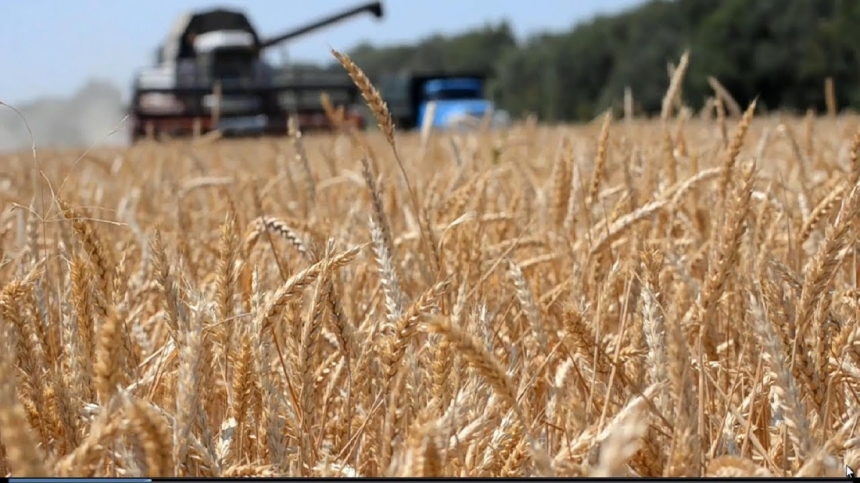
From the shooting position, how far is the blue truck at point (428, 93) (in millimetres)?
21250

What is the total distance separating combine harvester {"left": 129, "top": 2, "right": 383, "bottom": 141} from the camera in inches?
532

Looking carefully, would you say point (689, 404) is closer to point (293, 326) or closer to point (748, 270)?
point (293, 326)

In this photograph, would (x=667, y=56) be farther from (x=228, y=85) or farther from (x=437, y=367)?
(x=437, y=367)

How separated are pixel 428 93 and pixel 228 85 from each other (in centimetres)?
777

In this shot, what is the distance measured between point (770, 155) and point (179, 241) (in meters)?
3.04

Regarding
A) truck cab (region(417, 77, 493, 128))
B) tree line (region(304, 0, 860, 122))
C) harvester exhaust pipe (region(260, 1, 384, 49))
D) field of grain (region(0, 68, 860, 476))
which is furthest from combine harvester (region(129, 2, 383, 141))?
field of grain (region(0, 68, 860, 476))

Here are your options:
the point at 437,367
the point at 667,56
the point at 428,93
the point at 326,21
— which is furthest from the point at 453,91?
the point at 437,367

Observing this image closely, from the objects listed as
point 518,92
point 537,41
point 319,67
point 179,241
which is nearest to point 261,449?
point 179,241

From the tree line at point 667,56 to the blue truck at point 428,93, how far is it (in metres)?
1.66

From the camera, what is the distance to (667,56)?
62.2 feet

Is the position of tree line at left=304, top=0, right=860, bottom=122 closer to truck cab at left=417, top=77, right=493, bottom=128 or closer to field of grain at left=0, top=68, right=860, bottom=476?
truck cab at left=417, top=77, right=493, bottom=128

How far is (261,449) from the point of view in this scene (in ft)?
2.83

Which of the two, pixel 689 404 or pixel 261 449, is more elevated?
pixel 689 404

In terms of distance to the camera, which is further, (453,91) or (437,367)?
(453,91)
